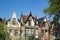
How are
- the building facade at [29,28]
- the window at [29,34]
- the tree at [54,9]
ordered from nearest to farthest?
the tree at [54,9] < the building facade at [29,28] < the window at [29,34]

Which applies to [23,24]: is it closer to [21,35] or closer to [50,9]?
[21,35]

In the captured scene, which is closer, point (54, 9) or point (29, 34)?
point (54, 9)

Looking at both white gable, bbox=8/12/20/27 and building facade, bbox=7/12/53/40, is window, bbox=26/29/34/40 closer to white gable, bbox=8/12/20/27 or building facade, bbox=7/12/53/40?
building facade, bbox=7/12/53/40

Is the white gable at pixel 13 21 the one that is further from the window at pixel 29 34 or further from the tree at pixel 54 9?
the tree at pixel 54 9

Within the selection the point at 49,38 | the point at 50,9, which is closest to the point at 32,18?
the point at 49,38

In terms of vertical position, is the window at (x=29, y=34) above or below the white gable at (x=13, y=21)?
below

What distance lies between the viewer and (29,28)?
54.6m

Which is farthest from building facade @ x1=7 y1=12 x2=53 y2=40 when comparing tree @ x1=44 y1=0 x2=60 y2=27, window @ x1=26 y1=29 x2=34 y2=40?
tree @ x1=44 y1=0 x2=60 y2=27

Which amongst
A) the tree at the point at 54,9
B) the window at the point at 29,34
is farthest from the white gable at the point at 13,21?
the tree at the point at 54,9

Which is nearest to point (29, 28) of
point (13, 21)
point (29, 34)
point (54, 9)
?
point (29, 34)

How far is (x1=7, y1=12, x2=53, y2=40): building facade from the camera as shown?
5228 centimetres

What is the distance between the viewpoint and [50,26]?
57.6 meters

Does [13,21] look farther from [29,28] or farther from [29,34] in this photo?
[29,34]

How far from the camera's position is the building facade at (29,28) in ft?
172
